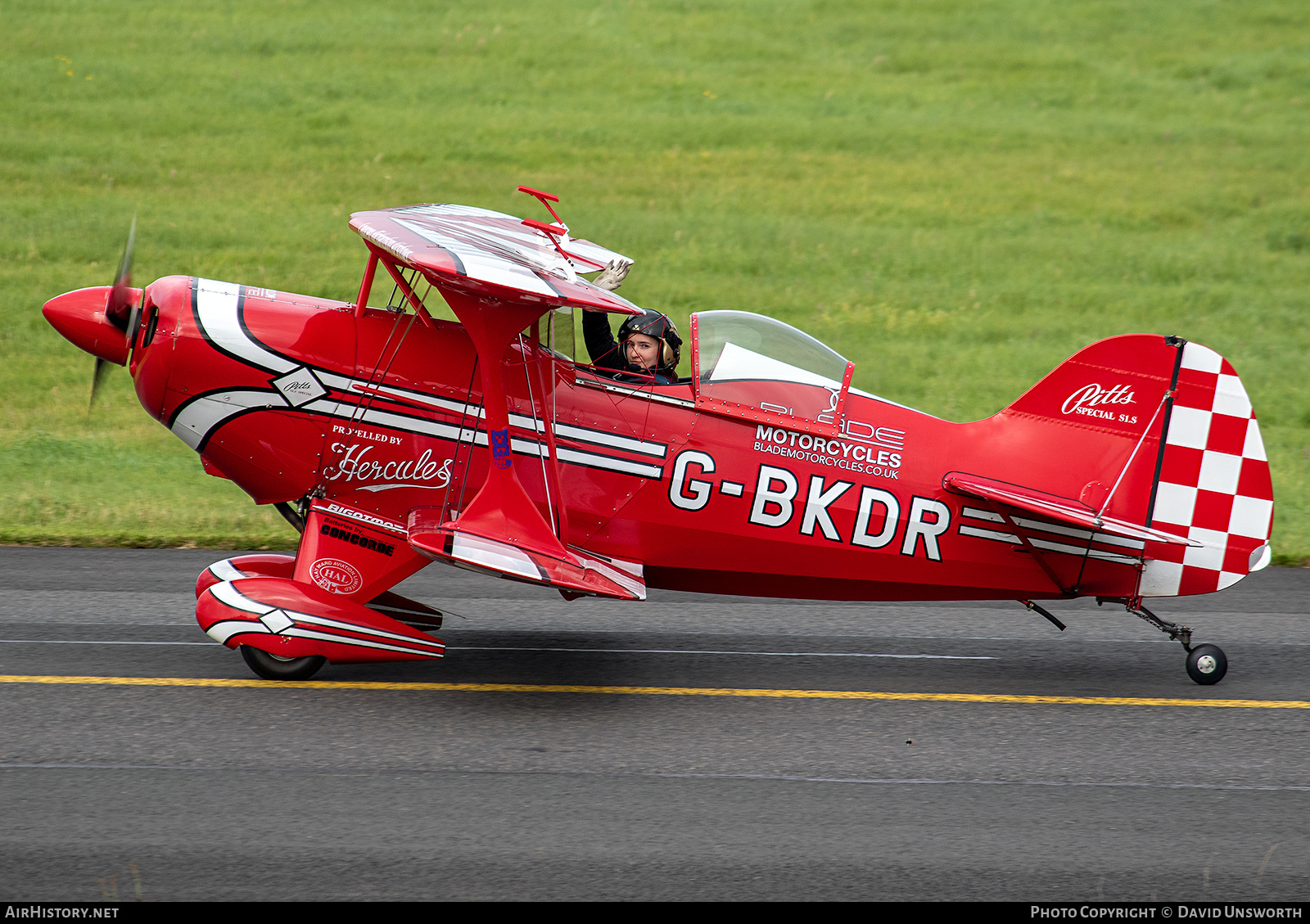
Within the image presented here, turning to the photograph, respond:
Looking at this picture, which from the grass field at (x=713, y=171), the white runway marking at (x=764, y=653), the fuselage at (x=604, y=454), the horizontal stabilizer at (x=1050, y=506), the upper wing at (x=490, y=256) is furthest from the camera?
the grass field at (x=713, y=171)

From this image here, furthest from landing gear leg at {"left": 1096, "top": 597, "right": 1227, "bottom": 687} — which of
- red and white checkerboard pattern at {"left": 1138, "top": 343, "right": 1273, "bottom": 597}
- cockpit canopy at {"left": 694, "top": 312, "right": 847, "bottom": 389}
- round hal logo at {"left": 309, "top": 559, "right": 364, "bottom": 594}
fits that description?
round hal logo at {"left": 309, "top": 559, "right": 364, "bottom": 594}

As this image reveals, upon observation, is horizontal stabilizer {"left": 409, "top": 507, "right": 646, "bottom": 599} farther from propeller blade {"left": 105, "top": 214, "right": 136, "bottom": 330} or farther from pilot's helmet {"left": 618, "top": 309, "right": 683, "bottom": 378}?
propeller blade {"left": 105, "top": 214, "right": 136, "bottom": 330}

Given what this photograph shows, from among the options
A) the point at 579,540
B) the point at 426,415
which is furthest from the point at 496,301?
the point at 579,540

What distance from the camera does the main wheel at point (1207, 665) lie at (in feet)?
23.6

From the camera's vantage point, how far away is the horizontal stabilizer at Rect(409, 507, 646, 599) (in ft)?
19.8

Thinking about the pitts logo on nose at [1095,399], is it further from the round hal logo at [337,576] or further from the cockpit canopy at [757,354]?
the round hal logo at [337,576]

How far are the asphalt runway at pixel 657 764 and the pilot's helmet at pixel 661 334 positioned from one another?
181cm

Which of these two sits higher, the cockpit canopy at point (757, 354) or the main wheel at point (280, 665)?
the cockpit canopy at point (757, 354)

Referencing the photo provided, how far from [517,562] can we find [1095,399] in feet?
11.6

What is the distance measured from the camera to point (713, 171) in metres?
21.5

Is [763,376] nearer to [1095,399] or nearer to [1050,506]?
[1050,506]

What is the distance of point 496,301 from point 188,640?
2985mm

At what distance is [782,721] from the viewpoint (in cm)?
655

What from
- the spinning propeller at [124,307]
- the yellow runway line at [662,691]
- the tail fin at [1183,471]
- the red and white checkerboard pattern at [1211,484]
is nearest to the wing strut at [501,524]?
the yellow runway line at [662,691]
